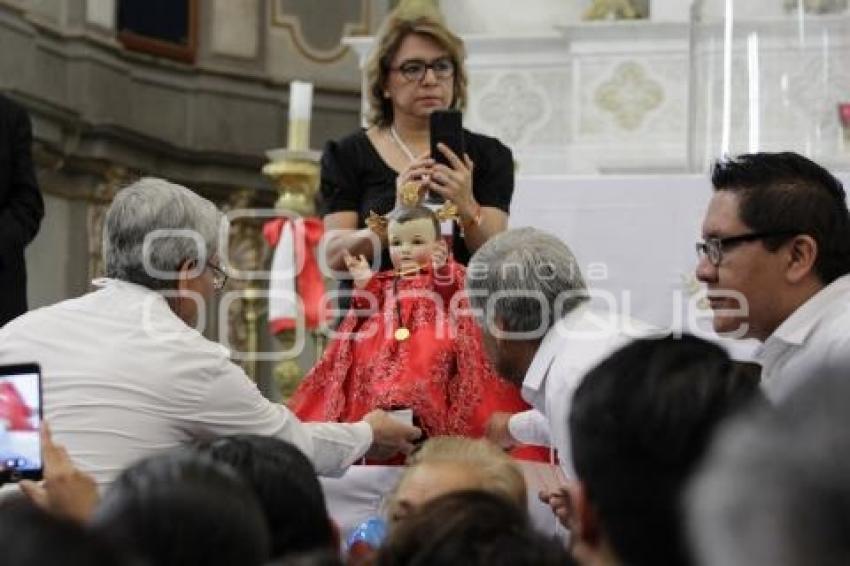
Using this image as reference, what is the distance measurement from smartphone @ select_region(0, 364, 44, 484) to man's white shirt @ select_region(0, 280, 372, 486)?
10.9 inches

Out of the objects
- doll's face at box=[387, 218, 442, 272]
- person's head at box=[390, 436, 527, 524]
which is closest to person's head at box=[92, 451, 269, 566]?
person's head at box=[390, 436, 527, 524]

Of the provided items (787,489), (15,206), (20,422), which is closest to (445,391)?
(20,422)

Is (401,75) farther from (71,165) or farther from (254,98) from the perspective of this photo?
(254,98)

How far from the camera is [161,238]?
11.5 feet

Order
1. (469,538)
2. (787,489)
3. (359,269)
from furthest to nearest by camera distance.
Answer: (359,269) → (469,538) → (787,489)

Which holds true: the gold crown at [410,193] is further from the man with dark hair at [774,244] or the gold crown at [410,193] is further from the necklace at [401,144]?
the man with dark hair at [774,244]

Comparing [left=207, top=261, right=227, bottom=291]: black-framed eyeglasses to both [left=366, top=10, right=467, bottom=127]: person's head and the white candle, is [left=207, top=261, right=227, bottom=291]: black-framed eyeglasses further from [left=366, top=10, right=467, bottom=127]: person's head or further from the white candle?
the white candle

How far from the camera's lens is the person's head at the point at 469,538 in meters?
1.82

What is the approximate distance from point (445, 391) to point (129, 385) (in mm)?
859

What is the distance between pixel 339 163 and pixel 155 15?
8226 millimetres

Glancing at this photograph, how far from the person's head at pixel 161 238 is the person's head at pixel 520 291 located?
49 centimetres

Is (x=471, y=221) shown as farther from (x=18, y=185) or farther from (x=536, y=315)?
(x=18, y=185)

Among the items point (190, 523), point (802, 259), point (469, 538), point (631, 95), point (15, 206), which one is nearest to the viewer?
point (190, 523)

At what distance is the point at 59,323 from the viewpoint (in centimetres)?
341
